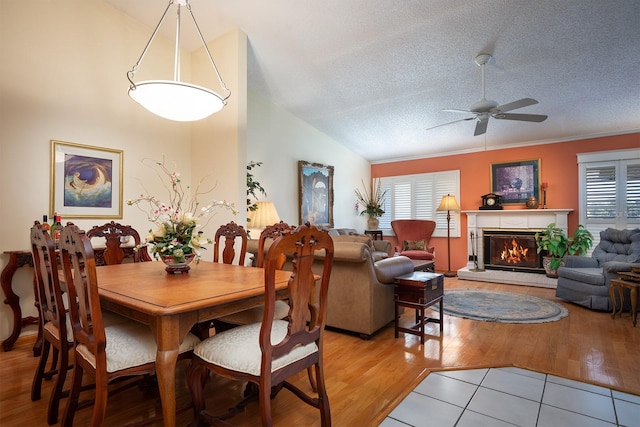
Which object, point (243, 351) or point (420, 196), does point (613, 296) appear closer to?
point (420, 196)

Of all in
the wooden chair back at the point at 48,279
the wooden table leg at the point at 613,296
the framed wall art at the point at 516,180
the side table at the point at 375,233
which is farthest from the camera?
the side table at the point at 375,233

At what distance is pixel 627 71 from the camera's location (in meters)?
3.73

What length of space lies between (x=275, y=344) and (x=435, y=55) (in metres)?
3.56

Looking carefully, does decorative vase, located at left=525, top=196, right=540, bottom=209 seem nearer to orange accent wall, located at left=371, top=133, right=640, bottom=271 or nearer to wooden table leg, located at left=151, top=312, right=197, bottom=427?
orange accent wall, located at left=371, top=133, right=640, bottom=271

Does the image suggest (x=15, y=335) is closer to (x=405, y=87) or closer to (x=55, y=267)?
(x=55, y=267)

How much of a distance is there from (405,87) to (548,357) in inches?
135

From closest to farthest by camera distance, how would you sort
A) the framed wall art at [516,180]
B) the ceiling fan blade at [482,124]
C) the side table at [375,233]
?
the ceiling fan blade at [482,124] → the framed wall art at [516,180] → the side table at [375,233]

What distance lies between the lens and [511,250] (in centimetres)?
618

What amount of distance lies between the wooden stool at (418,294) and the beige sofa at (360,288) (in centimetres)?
12

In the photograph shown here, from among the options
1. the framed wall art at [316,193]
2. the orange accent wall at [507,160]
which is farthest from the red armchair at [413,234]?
the framed wall art at [316,193]

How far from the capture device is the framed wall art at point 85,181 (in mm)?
3236

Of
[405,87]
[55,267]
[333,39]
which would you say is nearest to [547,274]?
[405,87]

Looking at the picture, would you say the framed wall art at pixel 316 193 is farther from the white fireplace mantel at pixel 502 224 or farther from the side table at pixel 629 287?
the side table at pixel 629 287

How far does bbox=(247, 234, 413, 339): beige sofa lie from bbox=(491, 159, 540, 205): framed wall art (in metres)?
3.98
